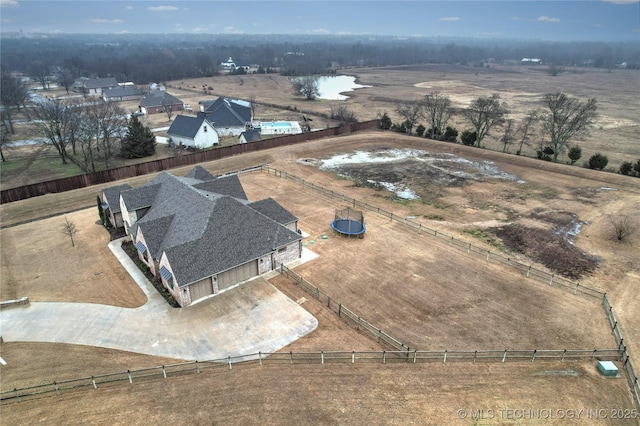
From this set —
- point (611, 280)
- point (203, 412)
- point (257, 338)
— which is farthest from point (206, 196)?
point (611, 280)

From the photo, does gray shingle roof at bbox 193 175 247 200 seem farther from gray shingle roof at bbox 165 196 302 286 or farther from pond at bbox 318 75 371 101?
pond at bbox 318 75 371 101

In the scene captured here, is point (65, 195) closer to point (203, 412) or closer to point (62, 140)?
point (62, 140)

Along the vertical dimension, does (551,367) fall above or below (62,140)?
below

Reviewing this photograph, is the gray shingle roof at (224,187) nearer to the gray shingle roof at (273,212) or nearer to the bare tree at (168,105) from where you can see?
the gray shingle roof at (273,212)

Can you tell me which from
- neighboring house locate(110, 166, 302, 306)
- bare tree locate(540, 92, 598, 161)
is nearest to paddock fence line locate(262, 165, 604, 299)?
neighboring house locate(110, 166, 302, 306)

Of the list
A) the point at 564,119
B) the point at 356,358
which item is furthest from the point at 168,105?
the point at 356,358

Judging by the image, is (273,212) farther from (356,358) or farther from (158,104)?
(158,104)

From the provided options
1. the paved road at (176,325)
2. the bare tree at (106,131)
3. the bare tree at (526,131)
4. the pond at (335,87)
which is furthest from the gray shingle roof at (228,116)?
the paved road at (176,325)
